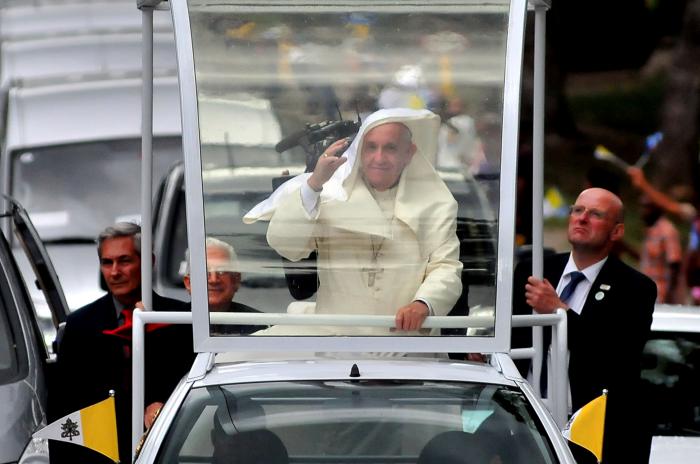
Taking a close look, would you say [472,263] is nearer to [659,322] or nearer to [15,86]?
[659,322]

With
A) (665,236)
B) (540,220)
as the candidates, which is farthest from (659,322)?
(665,236)

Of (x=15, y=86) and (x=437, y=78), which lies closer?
(x=437, y=78)

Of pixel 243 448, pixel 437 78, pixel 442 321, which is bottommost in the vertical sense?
pixel 243 448

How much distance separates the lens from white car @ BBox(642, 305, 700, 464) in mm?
7660

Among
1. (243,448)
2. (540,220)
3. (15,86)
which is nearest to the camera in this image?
(243,448)

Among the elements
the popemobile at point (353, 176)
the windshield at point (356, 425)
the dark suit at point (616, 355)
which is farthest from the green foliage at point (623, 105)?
the windshield at point (356, 425)

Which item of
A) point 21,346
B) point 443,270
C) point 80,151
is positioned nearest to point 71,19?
point 80,151

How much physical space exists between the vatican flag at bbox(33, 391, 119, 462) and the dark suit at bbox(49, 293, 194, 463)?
72 cm

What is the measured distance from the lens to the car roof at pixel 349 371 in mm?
5465

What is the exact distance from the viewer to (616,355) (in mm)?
6598

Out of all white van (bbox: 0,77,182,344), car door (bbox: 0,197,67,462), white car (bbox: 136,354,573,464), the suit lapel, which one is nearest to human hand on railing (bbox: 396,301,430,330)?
white car (bbox: 136,354,573,464)

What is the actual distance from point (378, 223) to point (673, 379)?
2588 mm

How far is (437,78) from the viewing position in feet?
19.3

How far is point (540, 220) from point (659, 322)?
1685 millimetres
